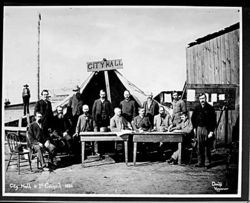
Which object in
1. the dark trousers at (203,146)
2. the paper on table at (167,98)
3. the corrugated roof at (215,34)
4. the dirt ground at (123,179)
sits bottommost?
Answer: the dirt ground at (123,179)

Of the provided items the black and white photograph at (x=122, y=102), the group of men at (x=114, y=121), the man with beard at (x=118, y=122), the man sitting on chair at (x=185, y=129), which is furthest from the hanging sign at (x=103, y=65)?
the man sitting on chair at (x=185, y=129)

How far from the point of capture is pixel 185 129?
2.19 m

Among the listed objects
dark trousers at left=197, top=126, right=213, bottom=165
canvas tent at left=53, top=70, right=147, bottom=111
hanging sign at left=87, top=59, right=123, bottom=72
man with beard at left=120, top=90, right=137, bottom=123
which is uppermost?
hanging sign at left=87, top=59, right=123, bottom=72

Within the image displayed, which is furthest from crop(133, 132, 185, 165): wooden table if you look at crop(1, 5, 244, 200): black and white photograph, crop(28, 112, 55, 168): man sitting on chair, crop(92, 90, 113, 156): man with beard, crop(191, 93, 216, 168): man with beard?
crop(28, 112, 55, 168): man sitting on chair

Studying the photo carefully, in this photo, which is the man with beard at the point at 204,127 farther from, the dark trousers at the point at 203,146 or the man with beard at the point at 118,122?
the man with beard at the point at 118,122

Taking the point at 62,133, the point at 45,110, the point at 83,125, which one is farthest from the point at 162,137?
the point at 45,110

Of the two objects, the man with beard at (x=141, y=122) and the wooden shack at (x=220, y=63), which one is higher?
the wooden shack at (x=220, y=63)

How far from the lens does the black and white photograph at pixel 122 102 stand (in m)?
2.16

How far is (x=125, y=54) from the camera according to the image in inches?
85.4

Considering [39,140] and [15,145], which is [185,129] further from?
[15,145]

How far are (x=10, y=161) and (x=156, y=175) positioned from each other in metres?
0.91

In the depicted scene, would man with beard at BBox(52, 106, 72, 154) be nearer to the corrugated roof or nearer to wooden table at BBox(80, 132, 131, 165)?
wooden table at BBox(80, 132, 131, 165)

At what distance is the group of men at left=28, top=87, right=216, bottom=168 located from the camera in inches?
85.6

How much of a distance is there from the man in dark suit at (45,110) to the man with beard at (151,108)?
0.59 metres
